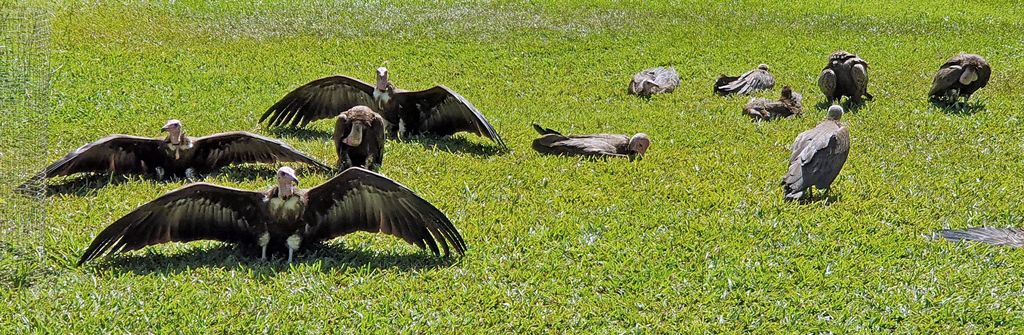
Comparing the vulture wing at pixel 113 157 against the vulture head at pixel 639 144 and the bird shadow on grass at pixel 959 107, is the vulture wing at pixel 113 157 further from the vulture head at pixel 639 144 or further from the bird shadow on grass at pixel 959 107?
the bird shadow on grass at pixel 959 107

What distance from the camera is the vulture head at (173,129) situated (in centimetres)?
707

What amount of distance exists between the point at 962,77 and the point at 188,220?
9.52m

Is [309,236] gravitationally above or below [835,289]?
above

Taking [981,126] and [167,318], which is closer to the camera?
[167,318]

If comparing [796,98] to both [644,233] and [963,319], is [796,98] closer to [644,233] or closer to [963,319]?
[644,233]

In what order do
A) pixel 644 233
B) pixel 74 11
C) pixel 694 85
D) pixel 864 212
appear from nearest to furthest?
pixel 644 233 → pixel 864 212 → pixel 694 85 → pixel 74 11

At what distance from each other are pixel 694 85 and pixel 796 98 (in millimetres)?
1998

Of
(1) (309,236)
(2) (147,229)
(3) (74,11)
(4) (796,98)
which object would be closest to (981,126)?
(4) (796,98)

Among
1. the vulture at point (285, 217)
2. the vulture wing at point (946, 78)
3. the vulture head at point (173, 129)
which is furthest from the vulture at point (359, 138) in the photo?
the vulture wing at point (946, 78)

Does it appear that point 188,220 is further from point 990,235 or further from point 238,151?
point 990,235

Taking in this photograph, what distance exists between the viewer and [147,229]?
17.5ft

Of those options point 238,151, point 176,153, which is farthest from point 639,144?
point 176,153

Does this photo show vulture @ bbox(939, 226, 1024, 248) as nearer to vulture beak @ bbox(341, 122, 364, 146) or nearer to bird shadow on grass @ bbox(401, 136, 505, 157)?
bird shadow on grass @ bbox(401, 136, 505, 157)

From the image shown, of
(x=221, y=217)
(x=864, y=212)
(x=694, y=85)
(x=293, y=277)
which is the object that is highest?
(x=221, y=217)
